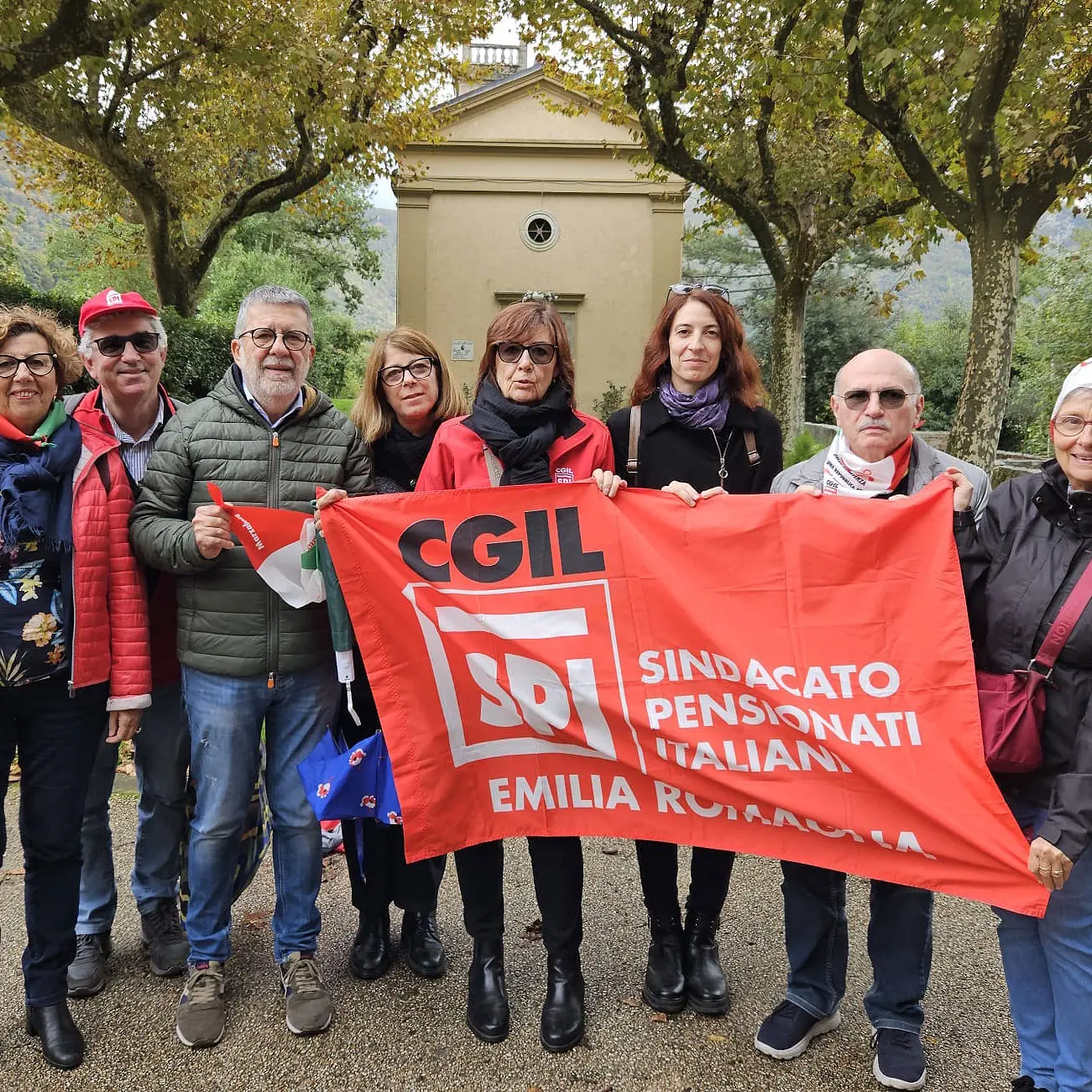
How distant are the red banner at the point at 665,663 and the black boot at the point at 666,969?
0.47 m

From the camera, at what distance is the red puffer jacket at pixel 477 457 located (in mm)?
2949

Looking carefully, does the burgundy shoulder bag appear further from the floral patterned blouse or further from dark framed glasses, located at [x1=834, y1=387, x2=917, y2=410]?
the floral patterned blouse

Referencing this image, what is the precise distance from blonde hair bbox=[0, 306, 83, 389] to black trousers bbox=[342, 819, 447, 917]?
188cm

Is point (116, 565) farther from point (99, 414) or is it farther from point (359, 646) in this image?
point (359, 646)

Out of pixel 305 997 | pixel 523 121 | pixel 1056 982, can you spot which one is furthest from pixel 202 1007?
pixel 523 121

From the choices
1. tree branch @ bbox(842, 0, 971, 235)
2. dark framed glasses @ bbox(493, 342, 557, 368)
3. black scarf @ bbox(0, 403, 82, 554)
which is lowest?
black scarf @ bbox(0, 403, 82, 554)

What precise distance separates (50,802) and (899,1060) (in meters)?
2.78

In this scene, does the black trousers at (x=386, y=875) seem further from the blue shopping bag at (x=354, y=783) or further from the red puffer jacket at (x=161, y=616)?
the red puffer jacket at (x=161, y=616)

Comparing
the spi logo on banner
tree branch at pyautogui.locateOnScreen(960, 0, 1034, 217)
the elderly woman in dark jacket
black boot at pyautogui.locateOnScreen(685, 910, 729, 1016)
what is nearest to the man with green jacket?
the spi logo on banner

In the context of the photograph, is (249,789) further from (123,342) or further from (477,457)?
(123,342)

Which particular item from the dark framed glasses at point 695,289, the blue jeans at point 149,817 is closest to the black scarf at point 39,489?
the blue jeans at point 149,817

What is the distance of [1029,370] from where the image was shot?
2470 centimetres

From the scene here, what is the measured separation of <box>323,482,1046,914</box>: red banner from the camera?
8.53 ft

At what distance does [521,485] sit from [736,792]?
3.98 feet
